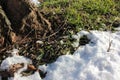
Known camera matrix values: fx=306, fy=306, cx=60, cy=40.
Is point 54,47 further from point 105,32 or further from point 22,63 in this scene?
point 105,32

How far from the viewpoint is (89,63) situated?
4.00 m

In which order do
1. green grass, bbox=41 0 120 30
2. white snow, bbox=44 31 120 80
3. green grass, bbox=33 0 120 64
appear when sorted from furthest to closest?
green grass, bbox=41 0 120 30
green grass, bbox=33 0 120 64
white snow, bbox=44 31 120 80

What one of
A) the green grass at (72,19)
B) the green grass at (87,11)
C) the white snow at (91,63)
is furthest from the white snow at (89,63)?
the green grass at (87,11)

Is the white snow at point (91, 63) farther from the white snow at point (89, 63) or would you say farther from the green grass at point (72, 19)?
the green grass at point (72, 19)

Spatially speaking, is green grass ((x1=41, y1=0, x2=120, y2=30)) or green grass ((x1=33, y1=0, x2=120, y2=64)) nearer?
green grass ((x1=33, y1=0, x2=120, y2=64))

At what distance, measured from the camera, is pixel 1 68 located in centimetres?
401

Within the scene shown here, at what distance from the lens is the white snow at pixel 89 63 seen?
3833 millimetres

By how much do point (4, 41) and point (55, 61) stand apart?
30.9 inches

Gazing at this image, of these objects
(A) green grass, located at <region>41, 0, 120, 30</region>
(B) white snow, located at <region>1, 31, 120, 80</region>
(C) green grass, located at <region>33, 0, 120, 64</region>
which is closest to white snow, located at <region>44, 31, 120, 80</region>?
(B) white snow, located at <region>1, 31, 120, 80</region>

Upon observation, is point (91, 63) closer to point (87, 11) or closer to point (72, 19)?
point (72, 19)

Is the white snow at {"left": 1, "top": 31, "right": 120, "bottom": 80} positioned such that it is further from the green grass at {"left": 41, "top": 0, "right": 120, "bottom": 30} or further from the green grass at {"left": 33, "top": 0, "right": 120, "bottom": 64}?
the green grass at {"left": 41, "top": 0, "right": 120, "bottom": 30}

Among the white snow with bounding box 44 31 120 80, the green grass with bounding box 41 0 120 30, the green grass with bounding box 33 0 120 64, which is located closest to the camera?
the white snow with bounding box 44 31 120 80

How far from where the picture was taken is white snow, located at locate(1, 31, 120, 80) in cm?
383

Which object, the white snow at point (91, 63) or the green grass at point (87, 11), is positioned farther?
the green grass at point (87, 11)
